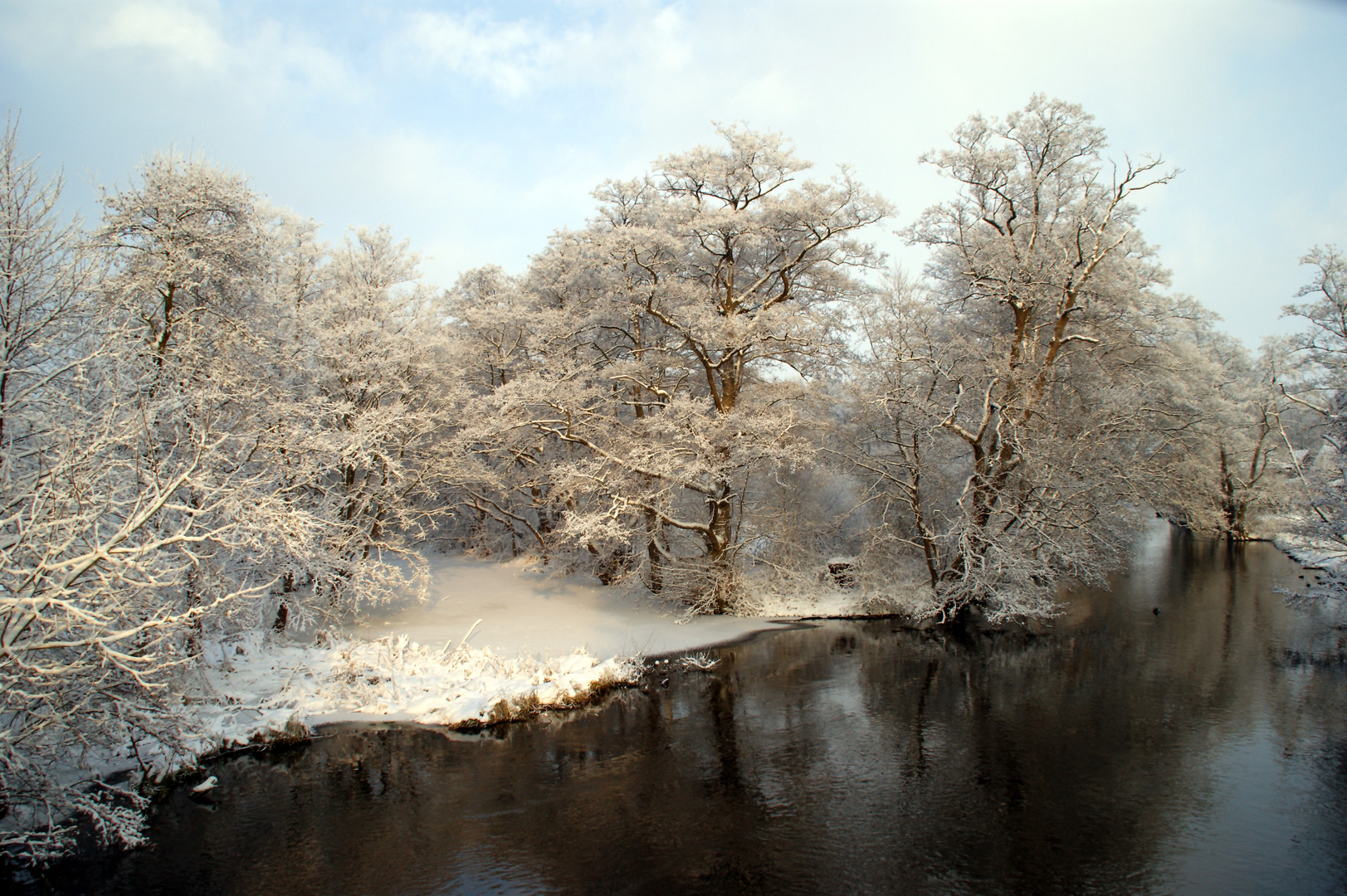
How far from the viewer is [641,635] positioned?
634 inches

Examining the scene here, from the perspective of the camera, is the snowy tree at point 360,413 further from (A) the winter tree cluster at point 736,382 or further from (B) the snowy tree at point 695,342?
(B) the snowy tree at point 695,342

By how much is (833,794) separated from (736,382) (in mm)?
11430

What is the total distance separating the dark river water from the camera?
670cm

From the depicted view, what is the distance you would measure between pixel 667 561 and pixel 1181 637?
12252 mm

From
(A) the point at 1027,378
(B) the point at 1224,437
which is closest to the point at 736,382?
(A) the point at 1027,378

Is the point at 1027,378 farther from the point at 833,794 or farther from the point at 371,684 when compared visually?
the point at 371,684

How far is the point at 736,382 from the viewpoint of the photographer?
709 inches

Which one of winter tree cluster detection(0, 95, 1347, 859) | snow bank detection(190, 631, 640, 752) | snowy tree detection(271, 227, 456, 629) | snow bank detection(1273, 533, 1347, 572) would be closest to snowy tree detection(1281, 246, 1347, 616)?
winter tree cluster detection(0, 95, 1347, 859)

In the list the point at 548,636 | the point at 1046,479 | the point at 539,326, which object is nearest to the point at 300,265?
Answer: the point at 539,326

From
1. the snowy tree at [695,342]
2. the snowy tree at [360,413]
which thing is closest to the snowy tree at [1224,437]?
the snowy tree at [695,342]

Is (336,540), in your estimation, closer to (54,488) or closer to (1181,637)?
(54,488)

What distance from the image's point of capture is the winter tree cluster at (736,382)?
1170cm

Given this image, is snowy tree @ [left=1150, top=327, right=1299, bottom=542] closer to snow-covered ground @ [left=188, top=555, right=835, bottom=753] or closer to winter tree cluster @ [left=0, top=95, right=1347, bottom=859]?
winter tree cluster @ [left=0, top=95, right=1347, bottom=859]

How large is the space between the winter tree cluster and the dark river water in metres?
2.73
